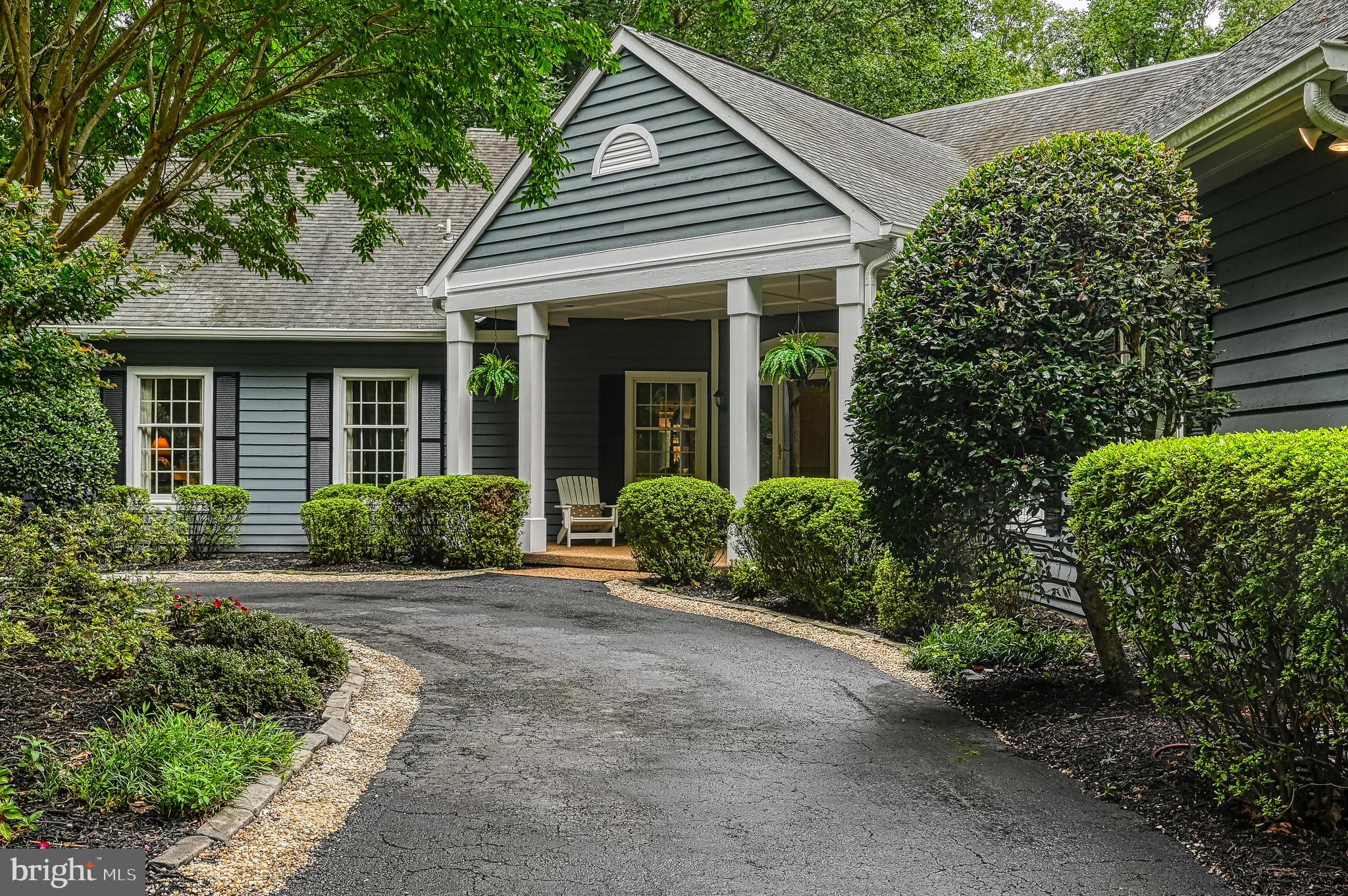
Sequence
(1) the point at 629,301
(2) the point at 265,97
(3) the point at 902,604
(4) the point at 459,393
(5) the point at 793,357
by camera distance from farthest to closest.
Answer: (4) the point at 459,393 < (1) the point at 629,301 < (5) the point at 793,357 < (3) the point at 902,604 < (2) the point at 265,97

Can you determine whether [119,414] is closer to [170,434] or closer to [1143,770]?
[170,434]

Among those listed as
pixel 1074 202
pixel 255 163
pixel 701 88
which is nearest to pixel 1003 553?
pixel 1074 202

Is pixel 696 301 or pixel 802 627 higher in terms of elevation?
pixel 696 301

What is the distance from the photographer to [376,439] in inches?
619

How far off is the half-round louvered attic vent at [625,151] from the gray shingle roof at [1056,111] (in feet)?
18.9

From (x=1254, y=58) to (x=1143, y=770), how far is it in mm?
4804

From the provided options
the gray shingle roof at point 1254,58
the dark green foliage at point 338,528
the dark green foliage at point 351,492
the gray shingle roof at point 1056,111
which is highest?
the gray shingle roof at point 1056,111

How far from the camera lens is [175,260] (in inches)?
671

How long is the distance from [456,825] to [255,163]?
6.71 meters

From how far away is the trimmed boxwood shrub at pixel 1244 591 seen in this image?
341 cm

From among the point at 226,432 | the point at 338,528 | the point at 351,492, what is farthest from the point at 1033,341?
the point at 226,432

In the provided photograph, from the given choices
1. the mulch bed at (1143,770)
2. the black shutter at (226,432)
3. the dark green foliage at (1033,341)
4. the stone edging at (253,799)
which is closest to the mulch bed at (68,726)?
the stone edging at (253,799)

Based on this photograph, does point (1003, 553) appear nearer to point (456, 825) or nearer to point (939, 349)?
point (939, 349)

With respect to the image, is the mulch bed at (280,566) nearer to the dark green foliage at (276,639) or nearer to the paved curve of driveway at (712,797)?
the paved curve of driveway at (712,797)
